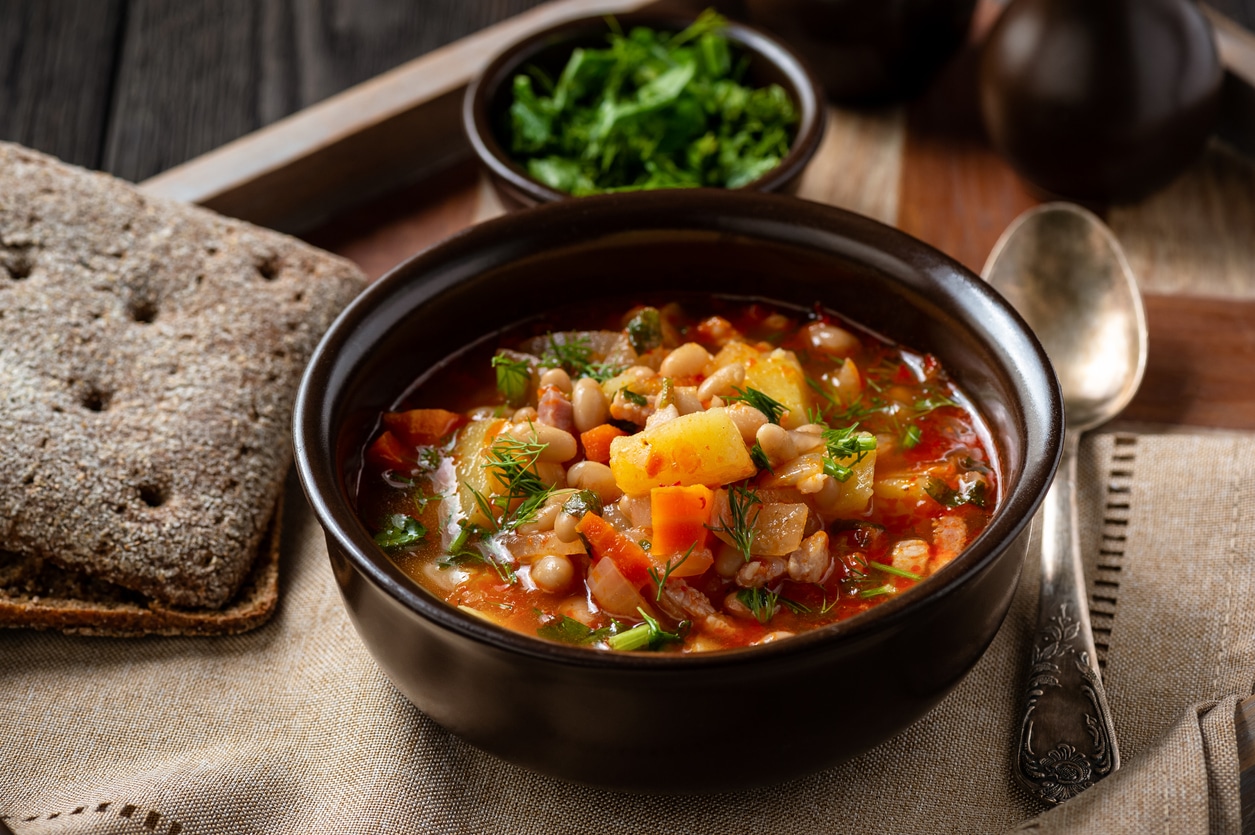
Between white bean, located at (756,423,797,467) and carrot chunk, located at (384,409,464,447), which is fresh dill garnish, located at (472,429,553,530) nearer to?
carrot chunk, located at (384,409,464,447)

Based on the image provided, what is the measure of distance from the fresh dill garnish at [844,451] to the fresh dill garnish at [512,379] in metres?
0.74

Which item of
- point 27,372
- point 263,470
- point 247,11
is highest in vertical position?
point 27,372

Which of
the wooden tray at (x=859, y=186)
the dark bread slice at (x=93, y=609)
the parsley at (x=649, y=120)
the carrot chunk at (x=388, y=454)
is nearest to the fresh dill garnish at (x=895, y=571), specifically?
the carrot chunk at (x=388, y=454)

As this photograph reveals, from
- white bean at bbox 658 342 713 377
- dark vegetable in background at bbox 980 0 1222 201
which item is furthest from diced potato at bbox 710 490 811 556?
dark vegetable in background at bbox 980 0 1222 201

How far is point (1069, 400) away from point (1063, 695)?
1.01 m

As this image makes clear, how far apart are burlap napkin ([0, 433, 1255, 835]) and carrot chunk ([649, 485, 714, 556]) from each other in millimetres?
403

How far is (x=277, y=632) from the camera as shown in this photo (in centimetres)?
287

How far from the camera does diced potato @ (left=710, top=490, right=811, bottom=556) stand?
92.8 inches

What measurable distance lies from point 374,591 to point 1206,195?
10.6 feet

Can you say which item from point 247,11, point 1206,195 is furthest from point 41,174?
point 1206,195

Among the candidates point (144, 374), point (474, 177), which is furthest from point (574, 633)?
point (474, 177)

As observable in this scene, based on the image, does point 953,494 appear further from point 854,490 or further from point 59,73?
point 59,73

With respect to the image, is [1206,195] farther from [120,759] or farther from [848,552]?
[120,759]

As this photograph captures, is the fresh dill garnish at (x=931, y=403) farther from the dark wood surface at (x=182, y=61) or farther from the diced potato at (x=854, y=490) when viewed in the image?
the dark wood surface at (x=182, y=61)
